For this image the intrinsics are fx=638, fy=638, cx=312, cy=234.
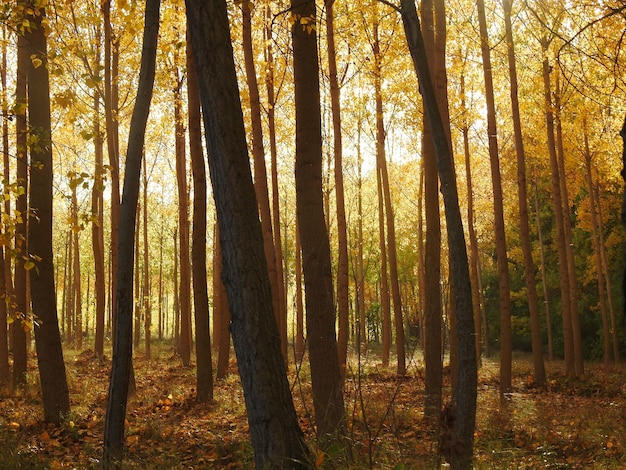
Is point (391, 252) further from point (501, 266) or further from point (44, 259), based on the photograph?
point (44, 259)

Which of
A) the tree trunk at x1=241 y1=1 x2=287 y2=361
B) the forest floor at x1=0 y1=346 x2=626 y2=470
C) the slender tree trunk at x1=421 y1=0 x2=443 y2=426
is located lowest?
the forest floor at x1=0 y1=346 x2=626 y2=470

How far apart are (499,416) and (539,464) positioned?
2.73m

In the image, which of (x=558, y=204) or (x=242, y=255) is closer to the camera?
(x=242, y=255)

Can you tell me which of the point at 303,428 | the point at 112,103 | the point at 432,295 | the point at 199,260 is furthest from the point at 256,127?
the point at 303,428

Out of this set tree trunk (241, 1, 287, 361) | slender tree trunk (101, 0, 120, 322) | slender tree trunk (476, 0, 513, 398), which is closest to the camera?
slender tree trunk (101, 0, 120, 322)

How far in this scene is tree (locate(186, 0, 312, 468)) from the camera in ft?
12.9

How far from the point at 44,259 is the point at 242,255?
492cm

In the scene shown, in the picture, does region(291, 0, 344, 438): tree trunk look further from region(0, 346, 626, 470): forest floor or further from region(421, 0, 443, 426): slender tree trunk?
region(421, 0, 443, 426): slender tree trunk

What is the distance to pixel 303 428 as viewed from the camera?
8297 mm

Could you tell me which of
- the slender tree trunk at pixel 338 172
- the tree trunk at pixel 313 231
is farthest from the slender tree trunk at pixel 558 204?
the tree trunk at pixel 313 231

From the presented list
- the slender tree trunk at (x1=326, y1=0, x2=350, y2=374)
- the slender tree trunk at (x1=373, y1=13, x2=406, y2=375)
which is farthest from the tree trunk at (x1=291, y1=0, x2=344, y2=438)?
the slender tree trunk at (x1=373, y1=13, x2=406, y2=375)

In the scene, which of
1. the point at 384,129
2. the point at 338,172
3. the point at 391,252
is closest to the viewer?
the point at 338,172

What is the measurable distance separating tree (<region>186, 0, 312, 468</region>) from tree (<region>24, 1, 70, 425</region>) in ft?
15.3

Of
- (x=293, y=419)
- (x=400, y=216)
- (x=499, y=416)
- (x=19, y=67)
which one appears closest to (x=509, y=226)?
(x=400, y=216)
